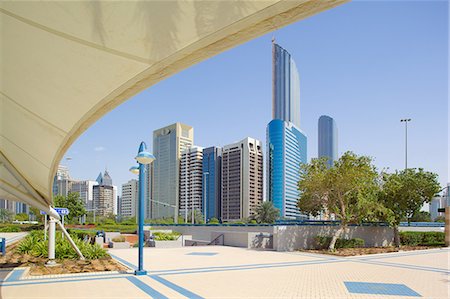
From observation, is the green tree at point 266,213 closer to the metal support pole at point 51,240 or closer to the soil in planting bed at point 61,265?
the soil in planting bed at point 61,265

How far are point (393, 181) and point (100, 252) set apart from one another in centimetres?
1933

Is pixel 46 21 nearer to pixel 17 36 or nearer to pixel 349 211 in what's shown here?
pixel 17 36

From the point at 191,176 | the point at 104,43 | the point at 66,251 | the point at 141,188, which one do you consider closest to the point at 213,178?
the point at 191,176

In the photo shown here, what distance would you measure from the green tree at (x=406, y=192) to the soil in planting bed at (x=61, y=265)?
18.9m

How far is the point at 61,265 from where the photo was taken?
1420 centimetres

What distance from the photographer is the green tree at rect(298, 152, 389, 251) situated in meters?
22.2

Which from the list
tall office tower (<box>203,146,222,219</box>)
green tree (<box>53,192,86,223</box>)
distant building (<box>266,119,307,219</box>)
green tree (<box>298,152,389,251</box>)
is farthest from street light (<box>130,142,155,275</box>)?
distant building (<box>266,119,307,219</box>)

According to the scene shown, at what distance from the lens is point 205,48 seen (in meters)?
3.03

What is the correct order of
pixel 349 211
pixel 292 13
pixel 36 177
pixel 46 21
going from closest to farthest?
1. pixel 292 13
2. pixel 46 21
3. pixel 36 177
4. pixel 349 211

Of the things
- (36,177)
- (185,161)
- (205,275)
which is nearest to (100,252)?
(205,275)

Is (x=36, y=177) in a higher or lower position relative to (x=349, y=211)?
higher

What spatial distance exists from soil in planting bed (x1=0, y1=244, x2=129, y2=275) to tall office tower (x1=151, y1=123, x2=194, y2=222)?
95163mm

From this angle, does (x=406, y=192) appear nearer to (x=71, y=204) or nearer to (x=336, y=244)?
(x=336, y=244)

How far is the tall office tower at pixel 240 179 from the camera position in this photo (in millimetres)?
113375
